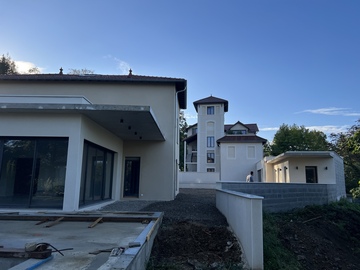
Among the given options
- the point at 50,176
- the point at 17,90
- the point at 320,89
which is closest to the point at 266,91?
the point at 320,89

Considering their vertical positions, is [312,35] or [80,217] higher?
[312,35]

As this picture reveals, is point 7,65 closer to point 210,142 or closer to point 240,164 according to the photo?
point 210,142

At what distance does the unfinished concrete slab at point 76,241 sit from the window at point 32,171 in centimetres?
Result: 150

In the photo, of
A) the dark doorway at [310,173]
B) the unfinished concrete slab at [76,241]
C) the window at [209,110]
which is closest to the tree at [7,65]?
the window at [209,110]

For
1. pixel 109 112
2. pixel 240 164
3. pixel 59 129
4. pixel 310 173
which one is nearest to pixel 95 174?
pixel 59 129

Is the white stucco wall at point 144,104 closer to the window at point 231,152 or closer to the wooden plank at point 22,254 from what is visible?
the wooden plank at point 22,254

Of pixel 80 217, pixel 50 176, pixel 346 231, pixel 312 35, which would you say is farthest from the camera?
pixel 312 35

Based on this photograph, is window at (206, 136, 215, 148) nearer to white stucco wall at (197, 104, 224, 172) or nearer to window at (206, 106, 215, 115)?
white stucco wall at (197, 104, 224, 172)

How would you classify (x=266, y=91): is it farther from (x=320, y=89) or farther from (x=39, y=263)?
(x=39, y=263)

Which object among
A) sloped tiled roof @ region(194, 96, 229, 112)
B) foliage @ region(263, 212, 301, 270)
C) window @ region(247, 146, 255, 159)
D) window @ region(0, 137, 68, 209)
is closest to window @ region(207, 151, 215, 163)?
sloped tiled roof @ region(194, 96, 229, 112)

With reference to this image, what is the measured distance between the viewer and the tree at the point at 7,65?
99.9 ft

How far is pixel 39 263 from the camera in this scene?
317 cm

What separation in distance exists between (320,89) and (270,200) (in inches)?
318

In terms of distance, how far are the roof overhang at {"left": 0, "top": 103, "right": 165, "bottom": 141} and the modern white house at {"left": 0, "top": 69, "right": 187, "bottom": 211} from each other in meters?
0.03
